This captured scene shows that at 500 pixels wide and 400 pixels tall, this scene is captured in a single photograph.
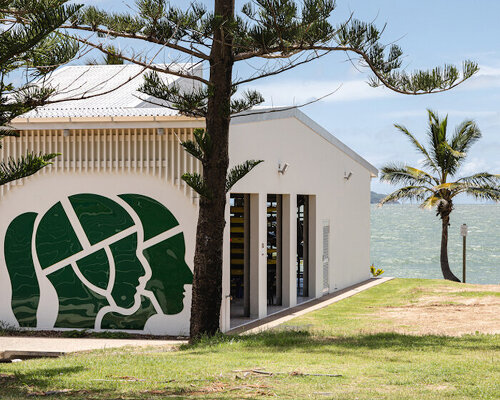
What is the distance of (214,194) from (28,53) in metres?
3.75

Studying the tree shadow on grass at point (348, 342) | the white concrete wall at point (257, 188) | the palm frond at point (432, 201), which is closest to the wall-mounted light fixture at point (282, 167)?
the white concrete wall at point (257, 188)

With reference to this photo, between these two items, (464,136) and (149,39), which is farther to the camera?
(464,136)

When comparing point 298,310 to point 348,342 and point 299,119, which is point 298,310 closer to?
point 299,119

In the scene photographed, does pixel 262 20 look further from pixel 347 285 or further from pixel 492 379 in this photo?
pixel 347 285

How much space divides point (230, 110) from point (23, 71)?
3739mm

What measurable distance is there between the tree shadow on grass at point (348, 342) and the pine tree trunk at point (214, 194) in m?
0.49

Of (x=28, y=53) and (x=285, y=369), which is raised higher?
(x=28, y=53)

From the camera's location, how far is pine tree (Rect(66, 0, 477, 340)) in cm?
1034

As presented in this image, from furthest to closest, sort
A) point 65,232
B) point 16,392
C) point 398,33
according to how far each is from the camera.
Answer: point 65,232 < point 398,33 < point 16,392

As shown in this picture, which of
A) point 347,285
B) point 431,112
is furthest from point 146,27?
point 431,112

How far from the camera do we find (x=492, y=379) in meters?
7.26

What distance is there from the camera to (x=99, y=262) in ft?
41.1

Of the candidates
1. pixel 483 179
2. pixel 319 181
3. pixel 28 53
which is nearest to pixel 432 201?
pixel 483 179

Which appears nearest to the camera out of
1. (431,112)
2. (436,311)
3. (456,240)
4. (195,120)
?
(195,120)
